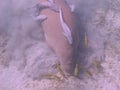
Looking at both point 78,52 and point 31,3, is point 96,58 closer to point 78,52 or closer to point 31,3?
point 78,52

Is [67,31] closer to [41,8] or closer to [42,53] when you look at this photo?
[42,53]

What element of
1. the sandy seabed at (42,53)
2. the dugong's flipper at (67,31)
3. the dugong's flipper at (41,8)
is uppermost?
the dugong's flipper at (41,8)

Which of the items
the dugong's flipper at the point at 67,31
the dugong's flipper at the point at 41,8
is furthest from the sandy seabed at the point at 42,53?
the dugong's flipper at the point at 67,31

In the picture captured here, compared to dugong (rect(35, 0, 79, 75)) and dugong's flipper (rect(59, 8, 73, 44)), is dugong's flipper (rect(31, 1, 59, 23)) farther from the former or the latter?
dugong's flipper (rect(59, 8, 73, 44))

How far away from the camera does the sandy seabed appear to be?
17.0 feet

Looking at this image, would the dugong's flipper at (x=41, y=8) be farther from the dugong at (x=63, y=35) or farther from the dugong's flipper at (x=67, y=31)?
the dugong's flipper at (x=67, y=31)

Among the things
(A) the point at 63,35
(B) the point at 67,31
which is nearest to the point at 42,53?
(A) the point at 63,35

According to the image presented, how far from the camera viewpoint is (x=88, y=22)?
21.2 ft

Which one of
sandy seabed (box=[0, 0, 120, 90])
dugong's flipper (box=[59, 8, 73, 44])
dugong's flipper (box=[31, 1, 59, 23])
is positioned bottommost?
sandy seabed (box=[0, 0, 120, 90])

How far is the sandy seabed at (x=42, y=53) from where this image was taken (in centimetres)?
518

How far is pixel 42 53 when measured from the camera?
18.1ft

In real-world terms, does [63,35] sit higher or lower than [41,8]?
lower

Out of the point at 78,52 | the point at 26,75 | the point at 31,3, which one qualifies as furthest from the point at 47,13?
the point at 26,75

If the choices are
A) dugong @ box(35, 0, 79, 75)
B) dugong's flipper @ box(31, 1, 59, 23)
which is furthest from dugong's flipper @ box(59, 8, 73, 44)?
dugong's flipper @ box(31, 1, 59, 23)
